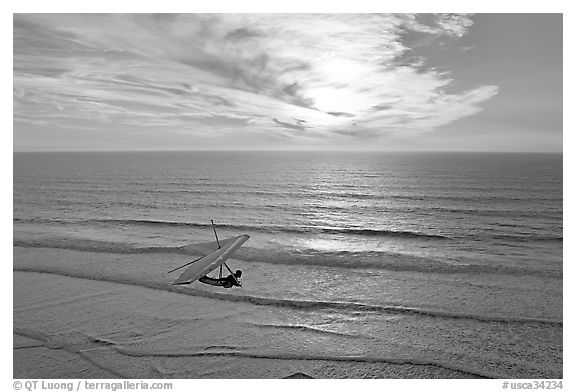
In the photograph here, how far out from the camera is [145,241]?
67.8ft

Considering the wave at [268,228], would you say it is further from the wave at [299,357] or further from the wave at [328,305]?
the wave at [299,357]

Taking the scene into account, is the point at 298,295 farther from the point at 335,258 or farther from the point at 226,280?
the point at 226,280

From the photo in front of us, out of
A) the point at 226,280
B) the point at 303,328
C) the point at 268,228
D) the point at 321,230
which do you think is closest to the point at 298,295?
the point at 303,328

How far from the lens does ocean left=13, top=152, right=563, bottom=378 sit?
31.9ft

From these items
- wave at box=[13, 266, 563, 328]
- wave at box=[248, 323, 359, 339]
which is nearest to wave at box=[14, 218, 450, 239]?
wave at box=[13, 266, 563, 328]

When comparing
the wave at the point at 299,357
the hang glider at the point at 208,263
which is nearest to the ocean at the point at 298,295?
the wave at the point at 299,357

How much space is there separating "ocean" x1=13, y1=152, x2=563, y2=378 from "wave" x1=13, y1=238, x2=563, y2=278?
11 cm

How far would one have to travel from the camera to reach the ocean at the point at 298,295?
31.9 ft

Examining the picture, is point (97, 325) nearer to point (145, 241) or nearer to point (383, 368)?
point (383, 368)

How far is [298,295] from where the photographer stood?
13773 mm

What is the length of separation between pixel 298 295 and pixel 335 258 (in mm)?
5030

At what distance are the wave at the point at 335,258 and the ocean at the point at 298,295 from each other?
105 millimetres

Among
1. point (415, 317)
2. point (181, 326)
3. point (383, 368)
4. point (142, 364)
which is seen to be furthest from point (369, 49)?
point (142, 364)

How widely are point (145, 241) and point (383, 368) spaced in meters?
15.4
